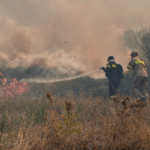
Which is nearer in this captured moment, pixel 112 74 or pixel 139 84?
pixel 139 84

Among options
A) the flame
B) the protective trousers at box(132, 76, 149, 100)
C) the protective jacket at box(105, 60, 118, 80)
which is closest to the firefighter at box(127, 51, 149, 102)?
the protective trousers at box(132, 76, 149, 100)

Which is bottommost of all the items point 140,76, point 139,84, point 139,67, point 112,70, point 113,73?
point 139,84

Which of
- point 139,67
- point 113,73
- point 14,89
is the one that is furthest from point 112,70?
point 14,89

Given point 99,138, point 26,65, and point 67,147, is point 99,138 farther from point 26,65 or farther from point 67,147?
point 26,65

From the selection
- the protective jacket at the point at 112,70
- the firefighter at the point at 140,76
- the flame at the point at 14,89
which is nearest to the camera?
the firefighter at the point at 140,76

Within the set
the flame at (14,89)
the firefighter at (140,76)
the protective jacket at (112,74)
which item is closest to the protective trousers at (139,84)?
the firefighter at (140,76)

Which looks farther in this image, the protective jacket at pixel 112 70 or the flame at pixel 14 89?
the flame at pixel 14 89

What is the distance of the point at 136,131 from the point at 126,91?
29.2ft

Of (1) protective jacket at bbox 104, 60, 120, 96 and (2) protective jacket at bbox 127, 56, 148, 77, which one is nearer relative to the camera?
(2) protective jacket at bbox 127, 56, 148, 77

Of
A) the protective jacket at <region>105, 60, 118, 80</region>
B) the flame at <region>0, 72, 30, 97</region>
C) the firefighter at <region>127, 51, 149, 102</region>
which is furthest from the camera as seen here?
the flame at <region>0, 72, 30, 97</region>

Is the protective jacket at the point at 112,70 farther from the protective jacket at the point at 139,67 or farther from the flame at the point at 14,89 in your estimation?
the flame at the point at 14,89

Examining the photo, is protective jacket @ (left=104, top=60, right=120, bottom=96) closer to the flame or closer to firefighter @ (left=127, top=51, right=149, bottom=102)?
firefighter @ (left=127, top=51, right=149, bottom=102)

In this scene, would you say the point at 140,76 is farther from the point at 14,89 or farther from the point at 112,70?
the point at 14,89

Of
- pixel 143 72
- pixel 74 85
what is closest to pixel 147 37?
pixel 143 72
